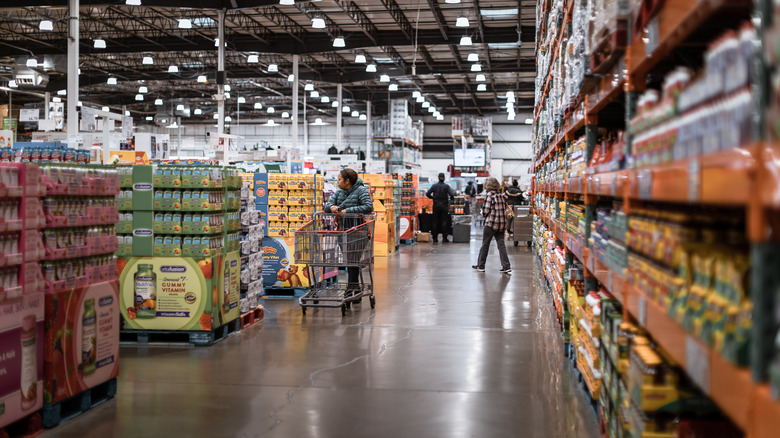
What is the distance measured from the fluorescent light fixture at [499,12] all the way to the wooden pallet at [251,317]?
14.8 m

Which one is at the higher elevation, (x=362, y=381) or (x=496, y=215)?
(x=496, y=215)

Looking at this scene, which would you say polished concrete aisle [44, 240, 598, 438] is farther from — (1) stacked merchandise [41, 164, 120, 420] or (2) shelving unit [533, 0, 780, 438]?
(2) shelving unit [533, 0, 780, 438]

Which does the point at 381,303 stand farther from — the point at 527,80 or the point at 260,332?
the point at 527,80

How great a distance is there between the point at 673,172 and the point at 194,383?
4.16 metres

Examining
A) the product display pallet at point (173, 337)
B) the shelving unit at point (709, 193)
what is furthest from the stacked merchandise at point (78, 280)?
the shelving unit at point (709, 193)

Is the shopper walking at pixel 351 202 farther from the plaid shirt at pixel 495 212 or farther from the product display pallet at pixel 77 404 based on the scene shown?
the plaid shirt at pixel 495 212

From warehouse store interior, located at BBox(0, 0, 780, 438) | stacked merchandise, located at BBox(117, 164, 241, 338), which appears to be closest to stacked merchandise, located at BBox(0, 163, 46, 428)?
warehouse store interior, located at BBox(0, 0, 780, 438)

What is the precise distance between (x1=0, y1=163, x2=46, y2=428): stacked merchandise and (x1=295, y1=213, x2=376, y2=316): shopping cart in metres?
4.08

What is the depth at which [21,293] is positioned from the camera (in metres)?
4.09

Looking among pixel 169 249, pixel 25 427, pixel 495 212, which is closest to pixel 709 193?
pixel 25 427

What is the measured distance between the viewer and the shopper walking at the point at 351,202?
8.66 metres

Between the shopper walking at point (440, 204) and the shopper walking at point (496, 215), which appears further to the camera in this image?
the shopper walking at point (440, 204)

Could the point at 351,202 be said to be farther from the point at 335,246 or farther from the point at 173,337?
the point at 173,337

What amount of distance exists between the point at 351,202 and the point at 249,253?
5.01 ft
